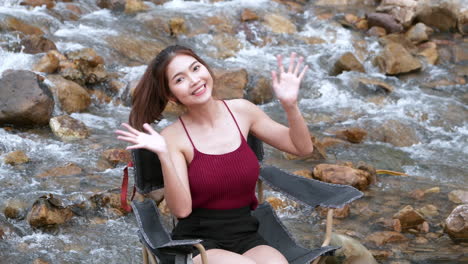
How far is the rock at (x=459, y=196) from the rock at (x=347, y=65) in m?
4.76

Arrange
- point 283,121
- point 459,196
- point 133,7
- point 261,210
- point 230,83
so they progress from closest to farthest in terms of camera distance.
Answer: point 261,210
point 459,196
point 283,121
point 230,83
point 133,7

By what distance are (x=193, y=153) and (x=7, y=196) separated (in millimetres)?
2927

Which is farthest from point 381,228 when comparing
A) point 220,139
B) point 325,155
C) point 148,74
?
point 148,74

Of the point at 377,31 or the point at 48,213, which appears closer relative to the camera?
the point at 48,213

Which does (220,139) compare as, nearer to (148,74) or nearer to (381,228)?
(148,74)

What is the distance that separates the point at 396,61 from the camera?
10.4 m

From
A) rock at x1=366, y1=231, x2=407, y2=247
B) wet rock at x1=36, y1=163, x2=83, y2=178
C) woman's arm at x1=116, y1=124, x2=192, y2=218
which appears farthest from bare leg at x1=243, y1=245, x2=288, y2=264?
wet rock at x1=36, y1=163, x2=83, y2=178

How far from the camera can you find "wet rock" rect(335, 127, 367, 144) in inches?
296

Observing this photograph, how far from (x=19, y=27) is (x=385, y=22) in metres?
6.88

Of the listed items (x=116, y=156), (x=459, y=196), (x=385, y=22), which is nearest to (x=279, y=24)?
(x=385, y=22)

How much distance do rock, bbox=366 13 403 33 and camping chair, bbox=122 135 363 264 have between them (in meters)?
9.50

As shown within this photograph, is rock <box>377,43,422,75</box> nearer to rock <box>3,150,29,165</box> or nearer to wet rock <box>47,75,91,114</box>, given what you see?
wet rock <box>47,75,91,114</box>

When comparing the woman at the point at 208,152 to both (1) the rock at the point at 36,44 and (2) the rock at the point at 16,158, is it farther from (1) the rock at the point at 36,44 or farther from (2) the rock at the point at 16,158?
(1) the rock at the point at 36,44

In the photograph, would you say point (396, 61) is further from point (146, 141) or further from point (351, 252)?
point (146, 141)
